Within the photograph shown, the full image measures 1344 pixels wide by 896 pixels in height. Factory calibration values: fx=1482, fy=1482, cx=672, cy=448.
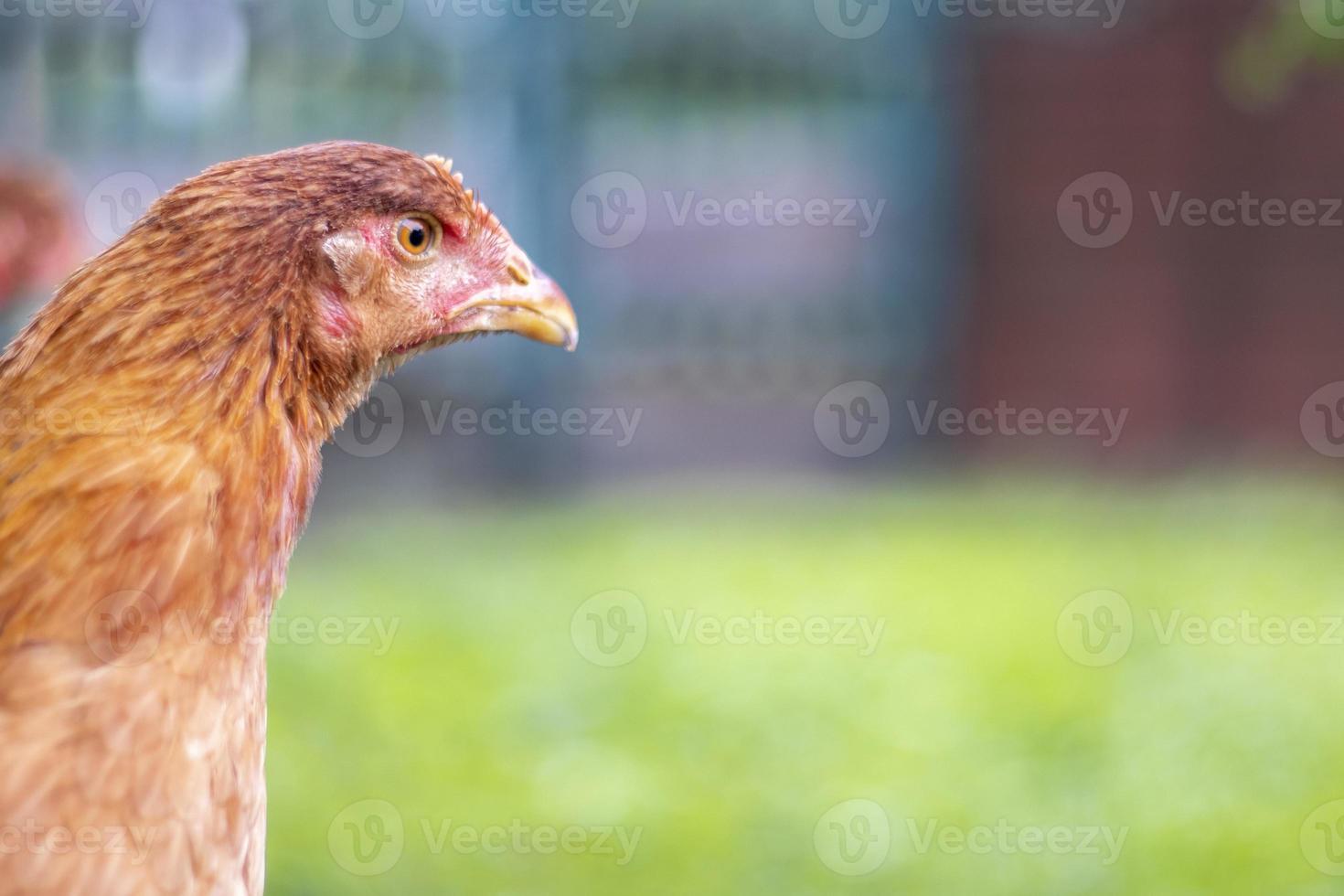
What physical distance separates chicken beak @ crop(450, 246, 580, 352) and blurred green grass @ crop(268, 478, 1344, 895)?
1.89 m

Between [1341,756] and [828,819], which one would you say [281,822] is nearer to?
[828,819]

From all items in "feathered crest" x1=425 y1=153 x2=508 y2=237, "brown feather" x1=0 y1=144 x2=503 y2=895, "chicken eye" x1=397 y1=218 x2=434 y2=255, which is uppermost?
"feathered crest" x1=425 y1=153 x2=508 y2=237

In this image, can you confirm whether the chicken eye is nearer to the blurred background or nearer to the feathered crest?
the feathered crest

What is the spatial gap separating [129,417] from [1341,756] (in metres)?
4.02

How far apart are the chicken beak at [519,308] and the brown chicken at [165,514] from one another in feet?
1.00

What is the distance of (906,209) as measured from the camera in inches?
365

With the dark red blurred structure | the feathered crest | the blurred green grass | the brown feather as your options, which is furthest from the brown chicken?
the dark red blurred structure

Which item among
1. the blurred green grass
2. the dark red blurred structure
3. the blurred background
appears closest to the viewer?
the blurred green grass

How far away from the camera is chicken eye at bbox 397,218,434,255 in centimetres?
203

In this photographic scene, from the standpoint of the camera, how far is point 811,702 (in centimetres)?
515

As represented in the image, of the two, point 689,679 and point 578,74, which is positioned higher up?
point 578,74

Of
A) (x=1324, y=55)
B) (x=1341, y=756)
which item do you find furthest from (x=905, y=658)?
(x=1324, y=55)

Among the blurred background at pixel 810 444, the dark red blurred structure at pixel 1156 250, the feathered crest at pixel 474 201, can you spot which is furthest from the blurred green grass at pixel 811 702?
the feathered crest at pixel 474 201

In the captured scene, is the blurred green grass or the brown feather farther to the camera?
the blurred green grass
